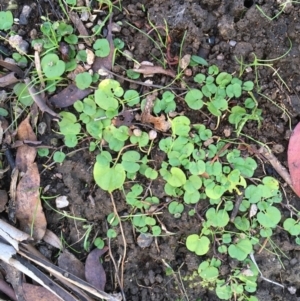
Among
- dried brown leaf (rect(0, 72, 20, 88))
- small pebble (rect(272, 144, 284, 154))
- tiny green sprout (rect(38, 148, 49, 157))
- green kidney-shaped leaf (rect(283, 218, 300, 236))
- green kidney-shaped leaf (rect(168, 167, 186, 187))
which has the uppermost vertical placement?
dried brown leaf (rect(0, 72, 20, 88))

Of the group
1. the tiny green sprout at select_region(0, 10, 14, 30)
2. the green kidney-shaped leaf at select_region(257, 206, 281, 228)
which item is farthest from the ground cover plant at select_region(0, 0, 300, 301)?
the tiny green sprout at select_region(0, 10, 14, 30)

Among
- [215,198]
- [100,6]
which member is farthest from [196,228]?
[100,6]

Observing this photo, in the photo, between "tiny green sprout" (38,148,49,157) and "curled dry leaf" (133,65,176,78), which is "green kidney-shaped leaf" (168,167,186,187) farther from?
"tiny green sprout" (38,148,49,157)

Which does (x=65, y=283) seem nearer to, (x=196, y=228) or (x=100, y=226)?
(x=100, y=226)

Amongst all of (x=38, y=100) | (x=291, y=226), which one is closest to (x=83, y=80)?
(x=38, y=100)

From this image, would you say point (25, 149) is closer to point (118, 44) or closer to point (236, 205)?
point (118, 44)

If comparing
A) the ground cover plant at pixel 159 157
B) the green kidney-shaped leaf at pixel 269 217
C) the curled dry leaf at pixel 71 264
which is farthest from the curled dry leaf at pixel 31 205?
the green kidney-shaped leaf at pixel 269 217

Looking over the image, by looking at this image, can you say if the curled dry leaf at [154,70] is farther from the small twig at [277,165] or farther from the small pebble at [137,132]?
the small twig at [277,165]
